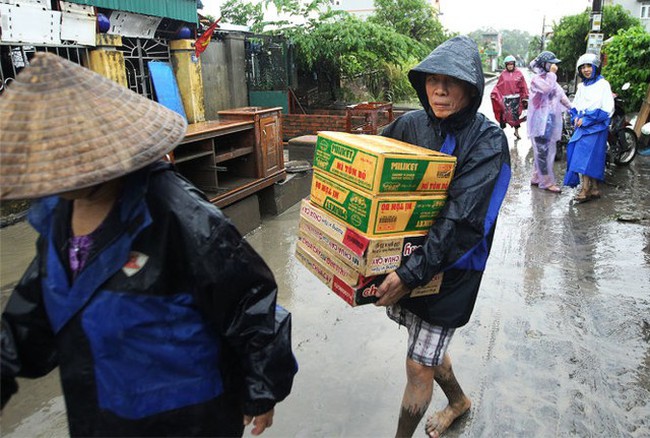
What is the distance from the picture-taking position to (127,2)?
6.59 metres

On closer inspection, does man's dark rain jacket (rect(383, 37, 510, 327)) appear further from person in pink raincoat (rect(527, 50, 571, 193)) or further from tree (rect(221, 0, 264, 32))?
tree (rect(221, 0, 264, 32))

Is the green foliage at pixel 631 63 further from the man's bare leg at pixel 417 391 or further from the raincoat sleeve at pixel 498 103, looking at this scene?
the man's bare leg at pixel 417 391

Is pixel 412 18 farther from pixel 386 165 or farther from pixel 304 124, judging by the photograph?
pixel 386 165

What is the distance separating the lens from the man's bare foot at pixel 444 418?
2.46 metres

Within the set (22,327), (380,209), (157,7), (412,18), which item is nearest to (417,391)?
(380,209)

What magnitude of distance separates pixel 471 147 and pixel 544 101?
18.4ft

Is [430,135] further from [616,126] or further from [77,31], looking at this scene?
[616,126]

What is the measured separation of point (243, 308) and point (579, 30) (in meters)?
22.6

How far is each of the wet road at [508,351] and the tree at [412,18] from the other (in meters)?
17.1

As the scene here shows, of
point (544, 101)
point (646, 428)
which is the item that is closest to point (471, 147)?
point (646, 428)

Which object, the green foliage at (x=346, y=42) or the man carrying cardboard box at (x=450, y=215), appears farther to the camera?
the green foliage at (x=346, y=42)

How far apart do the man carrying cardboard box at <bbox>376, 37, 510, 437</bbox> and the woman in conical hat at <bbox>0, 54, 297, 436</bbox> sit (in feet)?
2.39

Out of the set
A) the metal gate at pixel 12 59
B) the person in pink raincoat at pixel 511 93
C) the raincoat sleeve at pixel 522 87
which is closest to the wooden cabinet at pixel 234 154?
the metal gate at pixel 12 59

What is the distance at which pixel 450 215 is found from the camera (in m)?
1.90
